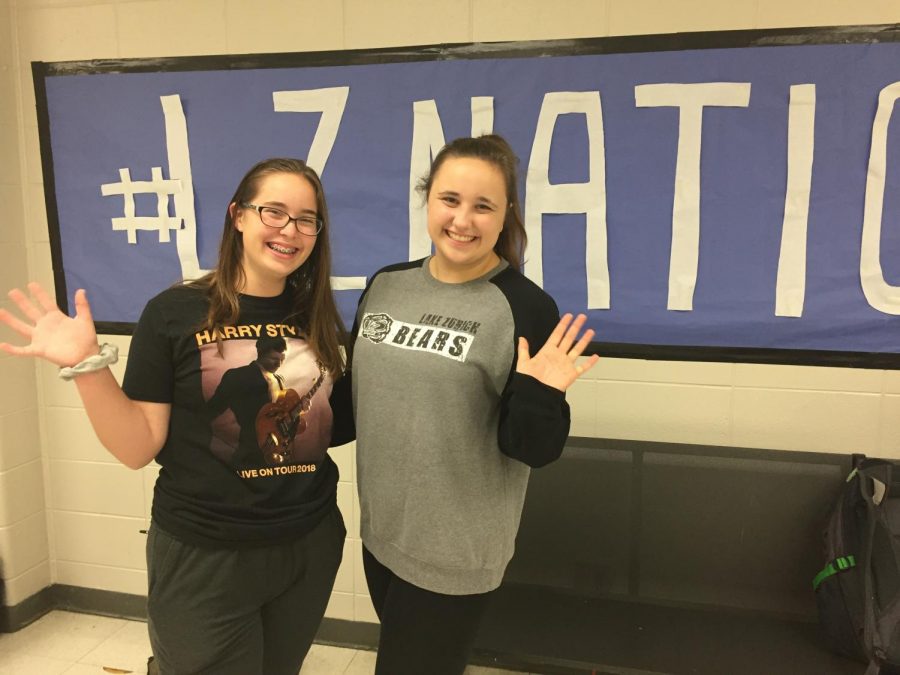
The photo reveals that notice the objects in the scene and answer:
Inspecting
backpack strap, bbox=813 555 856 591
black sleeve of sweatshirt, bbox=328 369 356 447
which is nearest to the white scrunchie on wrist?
black sleeve of sweatshirt, bbox=328 369 356 447

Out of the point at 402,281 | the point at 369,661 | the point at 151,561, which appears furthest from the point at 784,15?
the point at 369,661

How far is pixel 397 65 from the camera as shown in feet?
6.22

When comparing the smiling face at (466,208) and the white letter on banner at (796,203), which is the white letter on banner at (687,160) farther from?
the smiling face at (466,208)

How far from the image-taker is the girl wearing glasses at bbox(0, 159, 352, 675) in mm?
1123

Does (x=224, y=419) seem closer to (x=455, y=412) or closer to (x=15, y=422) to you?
(x=455, y=412)

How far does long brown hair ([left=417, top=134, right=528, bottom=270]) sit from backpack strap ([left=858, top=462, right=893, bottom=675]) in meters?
1.20

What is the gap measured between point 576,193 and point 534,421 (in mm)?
999

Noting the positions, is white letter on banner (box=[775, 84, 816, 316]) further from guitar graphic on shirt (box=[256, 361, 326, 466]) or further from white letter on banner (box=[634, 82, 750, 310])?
guitar graphic on shirt (box=[256, 361, 326, 466])

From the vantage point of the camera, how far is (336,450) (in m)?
2.12

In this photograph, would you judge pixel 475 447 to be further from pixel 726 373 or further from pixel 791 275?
pixel 791 275

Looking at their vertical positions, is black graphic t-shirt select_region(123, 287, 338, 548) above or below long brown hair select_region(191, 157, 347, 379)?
below

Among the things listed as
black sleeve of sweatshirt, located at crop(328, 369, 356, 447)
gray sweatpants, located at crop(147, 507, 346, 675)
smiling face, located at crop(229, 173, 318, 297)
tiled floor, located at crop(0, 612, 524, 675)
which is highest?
smiling face, located at crop(229, 173, 318, 297)

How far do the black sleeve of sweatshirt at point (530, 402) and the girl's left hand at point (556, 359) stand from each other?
0.02 meters

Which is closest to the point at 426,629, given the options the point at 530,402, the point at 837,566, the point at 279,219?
the point at 530,402
